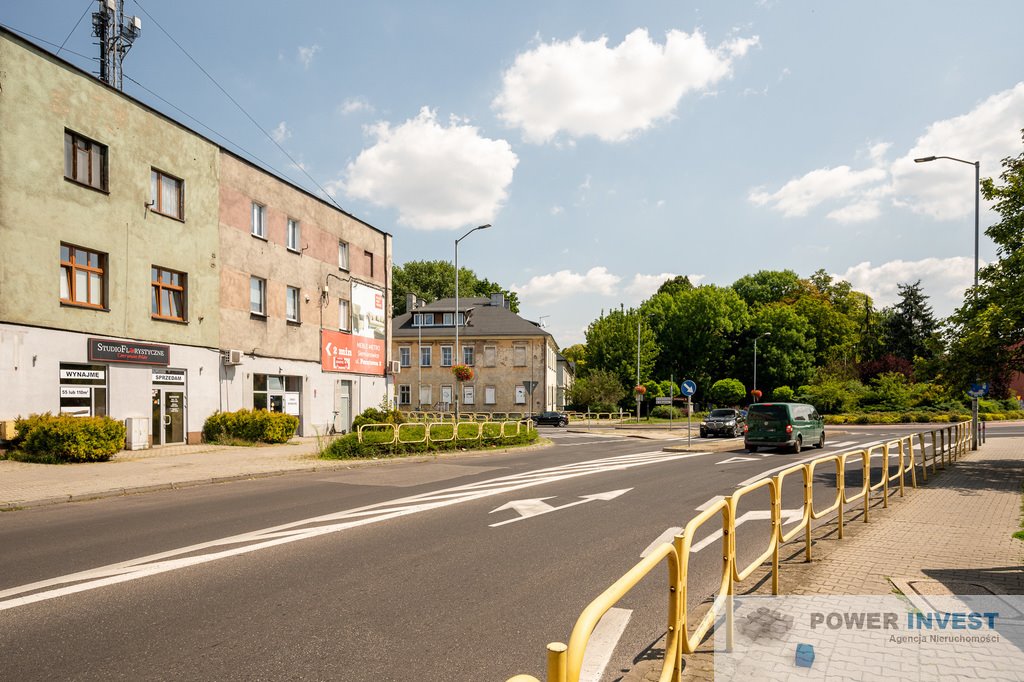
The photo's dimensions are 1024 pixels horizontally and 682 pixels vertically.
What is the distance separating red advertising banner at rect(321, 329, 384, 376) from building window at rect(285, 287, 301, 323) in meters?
1.72

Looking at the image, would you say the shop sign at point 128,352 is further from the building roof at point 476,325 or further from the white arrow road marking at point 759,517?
the building roof at point 476,325

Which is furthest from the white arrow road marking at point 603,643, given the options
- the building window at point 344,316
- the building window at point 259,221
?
the building window at point 344,316

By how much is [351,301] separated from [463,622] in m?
29.1

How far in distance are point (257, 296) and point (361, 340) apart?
24.7 ft

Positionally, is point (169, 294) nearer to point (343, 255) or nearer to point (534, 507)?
point (343, 255)

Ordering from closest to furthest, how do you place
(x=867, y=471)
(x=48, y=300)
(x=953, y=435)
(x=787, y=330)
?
(x=867, y=471) → (x=48, y=300) → (x=953, y=435) → (x=787, y=330)

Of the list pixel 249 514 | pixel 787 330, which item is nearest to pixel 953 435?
pixel 249 514

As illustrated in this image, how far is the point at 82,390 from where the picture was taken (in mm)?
19000

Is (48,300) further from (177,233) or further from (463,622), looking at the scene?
(463,622)

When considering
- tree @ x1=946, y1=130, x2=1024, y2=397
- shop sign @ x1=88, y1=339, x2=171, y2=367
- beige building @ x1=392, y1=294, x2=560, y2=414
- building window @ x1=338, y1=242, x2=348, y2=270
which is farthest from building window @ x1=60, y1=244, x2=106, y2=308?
beige building @ x1=392, y1=294, x2=560, y2=414

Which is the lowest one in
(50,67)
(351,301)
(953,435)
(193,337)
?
(953,435)

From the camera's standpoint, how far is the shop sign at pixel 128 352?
19312 millimetres

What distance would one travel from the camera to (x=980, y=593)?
5.63 metres

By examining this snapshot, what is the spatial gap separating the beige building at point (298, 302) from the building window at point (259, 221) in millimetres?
41
